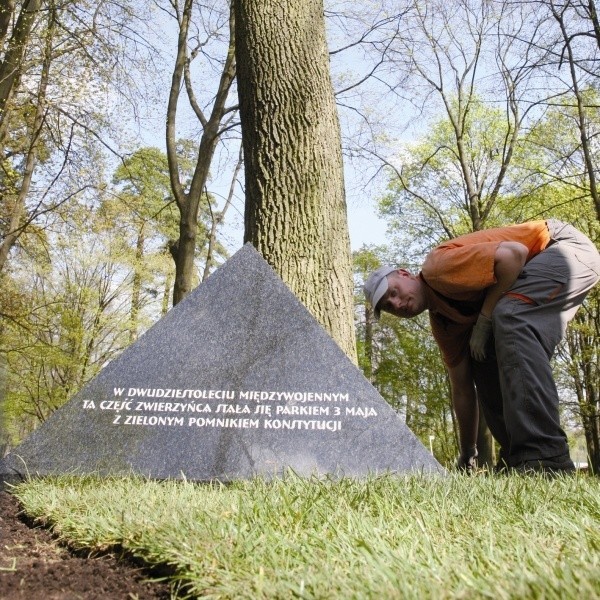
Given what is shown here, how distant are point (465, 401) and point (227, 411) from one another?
171cm

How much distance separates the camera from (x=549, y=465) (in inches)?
126

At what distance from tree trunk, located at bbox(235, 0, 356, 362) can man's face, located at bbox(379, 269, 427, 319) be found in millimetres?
803

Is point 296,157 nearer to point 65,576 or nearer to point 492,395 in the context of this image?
point 492,395

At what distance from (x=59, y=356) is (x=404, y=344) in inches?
536

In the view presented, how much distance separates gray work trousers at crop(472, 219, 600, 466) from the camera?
10.7 feet

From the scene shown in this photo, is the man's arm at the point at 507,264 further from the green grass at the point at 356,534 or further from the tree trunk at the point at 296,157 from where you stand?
the tree trunk at the point at 296,157

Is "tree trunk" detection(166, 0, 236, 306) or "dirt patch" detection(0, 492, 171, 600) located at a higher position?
"tree trunk" detection(166, 0, 236, 306)

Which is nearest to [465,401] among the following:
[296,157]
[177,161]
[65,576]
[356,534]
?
[296,157]

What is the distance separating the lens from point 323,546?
1713 mm

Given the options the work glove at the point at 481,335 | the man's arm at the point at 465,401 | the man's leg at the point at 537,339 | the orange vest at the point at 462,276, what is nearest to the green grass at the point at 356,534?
the man's leg at the point at 537,339

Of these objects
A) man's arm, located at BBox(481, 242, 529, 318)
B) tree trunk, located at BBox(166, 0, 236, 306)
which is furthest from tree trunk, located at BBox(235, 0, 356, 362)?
tree trunk, located at BBox(166, 0, 236, 306)

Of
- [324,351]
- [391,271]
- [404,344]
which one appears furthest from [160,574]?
[404,344]

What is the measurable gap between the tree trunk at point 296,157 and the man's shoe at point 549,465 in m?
1.62

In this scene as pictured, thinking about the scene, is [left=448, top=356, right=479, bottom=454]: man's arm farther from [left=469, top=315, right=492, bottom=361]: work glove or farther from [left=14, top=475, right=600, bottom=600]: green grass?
[left=14, top=475, right=600, bottom=600]: green grass
